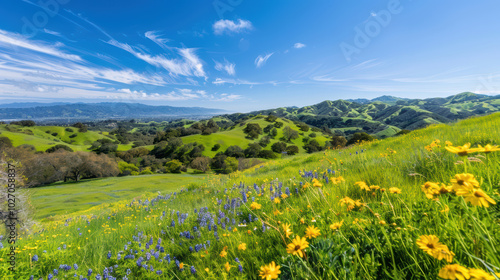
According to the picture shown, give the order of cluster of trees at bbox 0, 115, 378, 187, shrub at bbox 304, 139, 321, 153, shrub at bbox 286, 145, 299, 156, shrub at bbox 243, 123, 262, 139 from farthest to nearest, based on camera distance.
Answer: shrub at bbox 243, 123, 262, 139, shrub at bbox 304, 139, 321, 153, shrub at bbox 286, 145, 299, 156, cluster of trees at bbox 0, 115, 378, 187

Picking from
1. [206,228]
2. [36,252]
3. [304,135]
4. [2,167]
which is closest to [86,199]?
[2,167]

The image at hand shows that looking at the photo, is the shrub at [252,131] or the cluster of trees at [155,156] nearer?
the cluster of trees at [155,156]

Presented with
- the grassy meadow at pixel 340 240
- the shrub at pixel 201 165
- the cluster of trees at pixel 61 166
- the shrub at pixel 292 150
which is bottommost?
the shrub at pixel 201 165

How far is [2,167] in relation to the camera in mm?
9266

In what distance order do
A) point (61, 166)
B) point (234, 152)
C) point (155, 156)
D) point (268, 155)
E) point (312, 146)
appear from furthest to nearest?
point (312, 146) < point (155, 156) < point (234, 152) < point (268, 155) < point (61, 166)

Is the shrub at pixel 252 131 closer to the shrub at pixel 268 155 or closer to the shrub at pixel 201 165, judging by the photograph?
the shrub at pixel 268 155

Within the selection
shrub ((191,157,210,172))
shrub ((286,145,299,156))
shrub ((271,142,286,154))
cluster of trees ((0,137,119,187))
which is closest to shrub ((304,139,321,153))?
shrub ((286,145,299,156))

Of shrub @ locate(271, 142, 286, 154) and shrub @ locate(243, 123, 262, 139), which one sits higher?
shrub @ locate(243, 123, 262, 139)

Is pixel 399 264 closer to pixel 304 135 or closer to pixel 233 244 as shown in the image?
pixel 233 244

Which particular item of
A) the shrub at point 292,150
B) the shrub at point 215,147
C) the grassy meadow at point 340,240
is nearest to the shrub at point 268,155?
the shrub at point 292,150

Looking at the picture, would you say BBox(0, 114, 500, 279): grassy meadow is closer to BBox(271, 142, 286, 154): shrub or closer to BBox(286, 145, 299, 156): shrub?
BBox(286, 145, 299, 156): shrub

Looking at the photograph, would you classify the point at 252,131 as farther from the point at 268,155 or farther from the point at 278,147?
the point at 268,155

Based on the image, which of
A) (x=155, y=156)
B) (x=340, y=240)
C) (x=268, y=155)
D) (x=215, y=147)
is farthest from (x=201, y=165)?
(x=340, y=240)

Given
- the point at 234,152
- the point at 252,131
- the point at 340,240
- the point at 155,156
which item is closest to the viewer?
the point at 340,240
